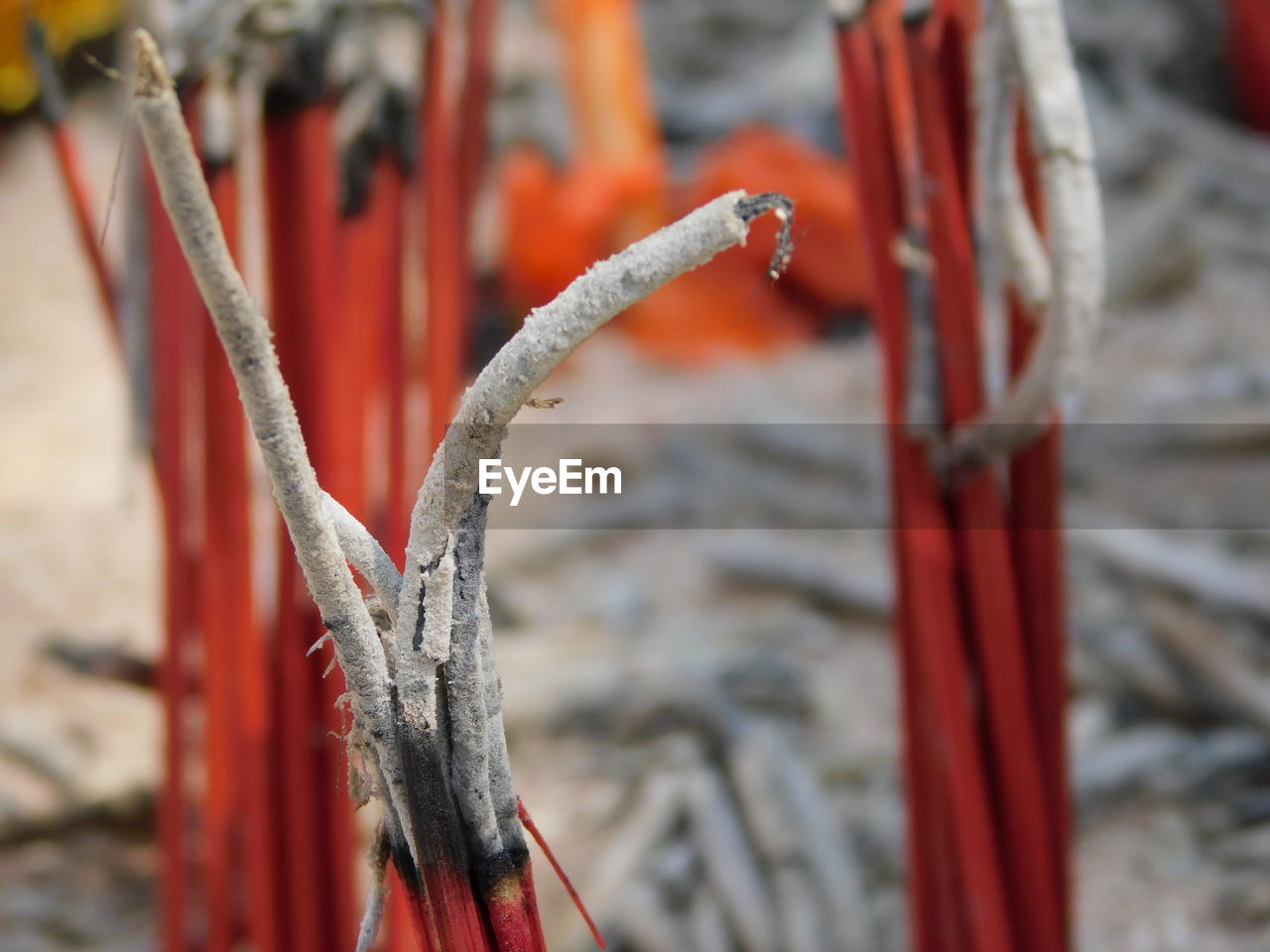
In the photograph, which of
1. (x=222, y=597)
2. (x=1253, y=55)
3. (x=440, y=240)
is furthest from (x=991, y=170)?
(x=1253, y=55)

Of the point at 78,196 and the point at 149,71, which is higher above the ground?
the point at 78,196

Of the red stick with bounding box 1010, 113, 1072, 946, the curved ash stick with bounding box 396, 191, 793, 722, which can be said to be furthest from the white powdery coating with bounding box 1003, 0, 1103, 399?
the curved ash stick with bounding box 396, 191, 793, 722

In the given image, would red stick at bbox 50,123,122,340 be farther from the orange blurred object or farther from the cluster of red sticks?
the orange blurred object

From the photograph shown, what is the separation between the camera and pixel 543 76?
2.87 metres

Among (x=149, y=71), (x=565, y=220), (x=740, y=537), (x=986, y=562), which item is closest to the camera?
(x=149, y=71)

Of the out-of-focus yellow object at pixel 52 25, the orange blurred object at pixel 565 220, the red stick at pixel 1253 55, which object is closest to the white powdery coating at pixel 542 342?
the out-of-focus yellow object at pixel 52 25

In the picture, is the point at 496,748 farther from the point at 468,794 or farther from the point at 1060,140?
the point at 1060,140

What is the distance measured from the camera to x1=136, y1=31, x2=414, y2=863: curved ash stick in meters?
0.16

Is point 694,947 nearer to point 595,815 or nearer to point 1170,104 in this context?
point 595,815

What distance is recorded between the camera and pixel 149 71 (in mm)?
163

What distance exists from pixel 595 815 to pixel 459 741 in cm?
83

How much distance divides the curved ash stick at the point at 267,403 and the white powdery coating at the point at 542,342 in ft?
0.06

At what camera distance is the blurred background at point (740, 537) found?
0.92 meters

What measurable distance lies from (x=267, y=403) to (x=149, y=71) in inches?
2.1
